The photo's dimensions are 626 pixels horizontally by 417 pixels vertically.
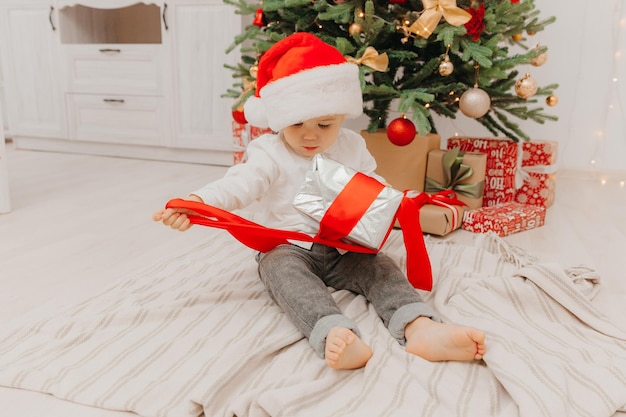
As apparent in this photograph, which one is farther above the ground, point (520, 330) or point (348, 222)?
point (348, 222)

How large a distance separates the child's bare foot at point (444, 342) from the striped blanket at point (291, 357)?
15 millimetres

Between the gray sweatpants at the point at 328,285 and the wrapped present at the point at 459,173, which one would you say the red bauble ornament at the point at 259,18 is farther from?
the gray sweatpants at the point at 328,285

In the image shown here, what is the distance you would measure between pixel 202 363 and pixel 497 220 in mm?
1010

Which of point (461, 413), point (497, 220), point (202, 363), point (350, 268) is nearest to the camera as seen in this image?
point (461, 413)

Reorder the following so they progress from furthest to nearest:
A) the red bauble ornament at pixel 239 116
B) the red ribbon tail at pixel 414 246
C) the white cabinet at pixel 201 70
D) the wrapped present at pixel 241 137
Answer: the white cabinet at pixel 201 70 < the wrapped present at pixel 241 137 < the red bauble ornament at pixel 239 116 < the red ribbon tail at pixel 414 246

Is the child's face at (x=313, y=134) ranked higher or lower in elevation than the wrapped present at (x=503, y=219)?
higher

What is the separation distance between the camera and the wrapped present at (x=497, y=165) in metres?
1.72

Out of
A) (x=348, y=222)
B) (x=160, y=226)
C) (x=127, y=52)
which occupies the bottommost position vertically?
(x=160, y=226)

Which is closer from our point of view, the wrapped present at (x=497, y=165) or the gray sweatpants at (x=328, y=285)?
the gray sweatpants at (x=328, y=285)


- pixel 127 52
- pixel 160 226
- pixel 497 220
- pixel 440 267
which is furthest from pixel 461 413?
pixel 127 52

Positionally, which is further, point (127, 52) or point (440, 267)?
point (127, 52)

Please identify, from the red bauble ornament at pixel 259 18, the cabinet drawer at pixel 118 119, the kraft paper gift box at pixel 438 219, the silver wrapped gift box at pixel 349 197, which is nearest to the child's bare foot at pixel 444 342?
the silver wrapped gift box at pixel 349 197

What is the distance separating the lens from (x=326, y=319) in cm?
86

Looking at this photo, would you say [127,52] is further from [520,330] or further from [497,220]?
[520,330]
